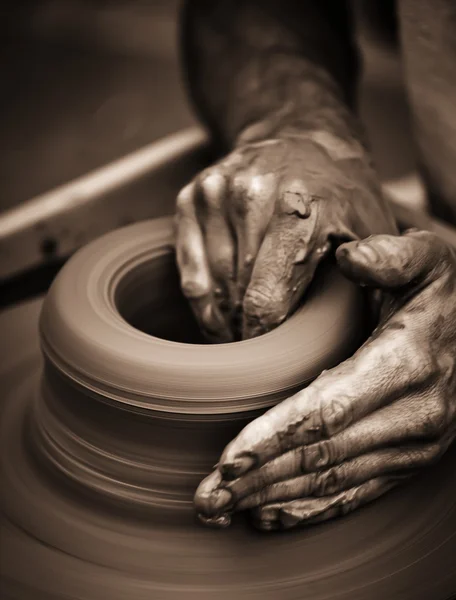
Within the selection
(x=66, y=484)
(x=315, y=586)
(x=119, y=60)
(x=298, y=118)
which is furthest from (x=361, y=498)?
(x=119, y=60)

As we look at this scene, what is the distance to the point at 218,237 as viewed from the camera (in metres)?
0.99

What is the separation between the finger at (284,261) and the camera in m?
0.92

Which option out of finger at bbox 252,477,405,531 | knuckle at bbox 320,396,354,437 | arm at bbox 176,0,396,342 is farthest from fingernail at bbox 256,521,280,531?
arm at bbox 176,0,396,342

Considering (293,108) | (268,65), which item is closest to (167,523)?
(293,108)

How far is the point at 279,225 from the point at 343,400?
236mm

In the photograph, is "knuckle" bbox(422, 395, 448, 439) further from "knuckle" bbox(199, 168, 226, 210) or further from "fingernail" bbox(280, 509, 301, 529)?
"knuckle" bbox(199, 168, 226, 210)

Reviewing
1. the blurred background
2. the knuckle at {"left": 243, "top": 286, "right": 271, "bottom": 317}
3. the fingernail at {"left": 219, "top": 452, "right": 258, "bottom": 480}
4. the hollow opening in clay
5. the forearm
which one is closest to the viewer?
the fingernail at {"left": 219, "top": 452, "right": 258, "bottom": 480}

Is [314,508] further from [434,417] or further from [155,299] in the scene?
[155,299]

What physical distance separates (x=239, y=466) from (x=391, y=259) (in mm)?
264

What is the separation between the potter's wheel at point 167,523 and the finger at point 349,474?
55mm

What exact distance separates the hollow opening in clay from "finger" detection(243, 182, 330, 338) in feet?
0.65

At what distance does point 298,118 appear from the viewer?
1.18 metres

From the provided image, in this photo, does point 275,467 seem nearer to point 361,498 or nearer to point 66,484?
point 361,498

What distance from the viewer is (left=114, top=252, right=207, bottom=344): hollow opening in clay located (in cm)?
108
